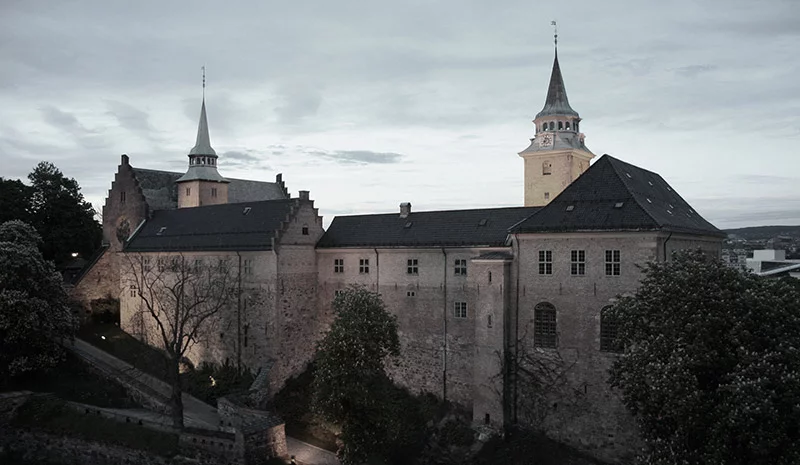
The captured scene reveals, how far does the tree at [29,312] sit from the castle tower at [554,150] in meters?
41.8

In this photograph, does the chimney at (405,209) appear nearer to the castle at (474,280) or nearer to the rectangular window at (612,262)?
the castle at (474,280)

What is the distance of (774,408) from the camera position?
65.1 ft

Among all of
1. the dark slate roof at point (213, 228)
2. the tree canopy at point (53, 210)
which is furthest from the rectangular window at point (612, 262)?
the tree canopy at point (53, 210)

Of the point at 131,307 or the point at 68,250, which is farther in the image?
the point at 68,250

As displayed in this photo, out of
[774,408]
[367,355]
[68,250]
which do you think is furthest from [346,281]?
[68,250]

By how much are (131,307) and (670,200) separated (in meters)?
46.6

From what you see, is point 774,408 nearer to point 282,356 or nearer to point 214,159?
point 282,356

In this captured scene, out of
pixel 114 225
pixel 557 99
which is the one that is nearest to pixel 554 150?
pixel 557 99

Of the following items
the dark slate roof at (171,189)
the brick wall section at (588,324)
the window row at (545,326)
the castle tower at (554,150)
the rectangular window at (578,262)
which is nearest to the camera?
the brick wall section at (588,324)

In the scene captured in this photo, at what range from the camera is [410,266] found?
4122 cm

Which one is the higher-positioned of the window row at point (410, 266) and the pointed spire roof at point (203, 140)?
the pointed spire roof at point (203, 140)

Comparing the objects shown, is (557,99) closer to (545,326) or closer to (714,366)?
(545,326)

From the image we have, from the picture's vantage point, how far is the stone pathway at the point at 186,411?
35.8m

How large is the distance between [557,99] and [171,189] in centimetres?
4164
